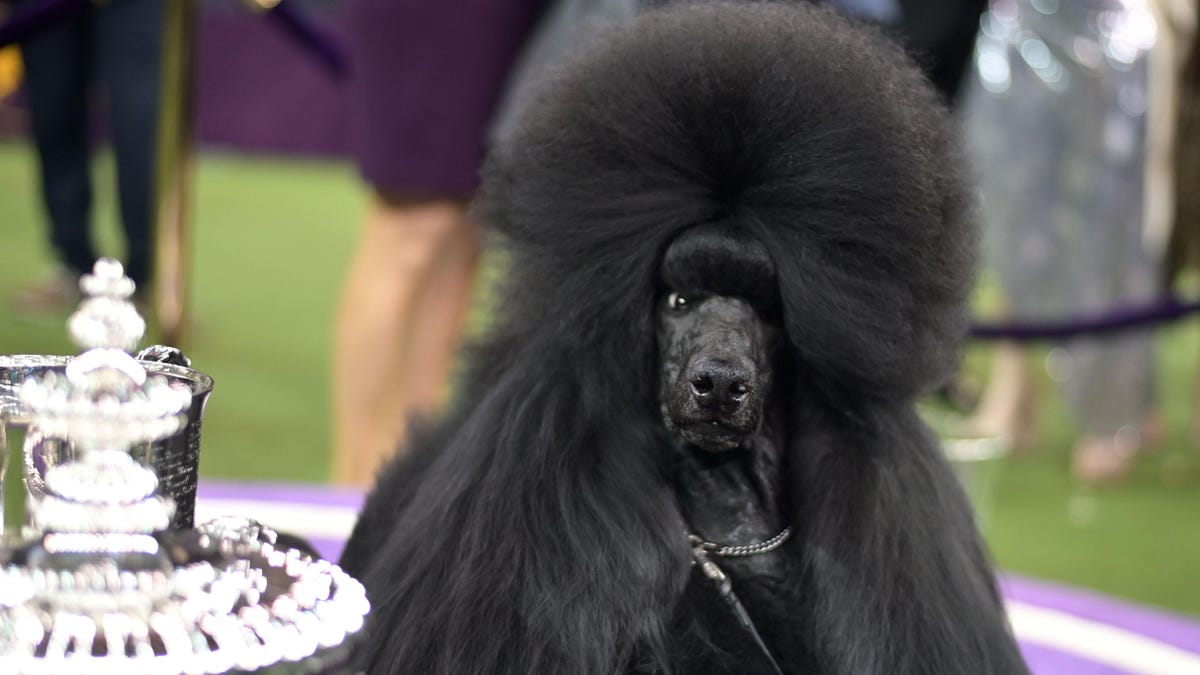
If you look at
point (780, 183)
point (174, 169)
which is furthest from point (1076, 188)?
point (780, 183)

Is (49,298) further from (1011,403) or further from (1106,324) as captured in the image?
(1106,324)

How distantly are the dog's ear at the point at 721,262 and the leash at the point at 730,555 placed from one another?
0.62 ft

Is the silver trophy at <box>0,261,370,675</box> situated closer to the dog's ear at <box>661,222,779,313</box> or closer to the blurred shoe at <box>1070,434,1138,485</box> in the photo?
the dog's ear at <box>661,222,779,313</box>

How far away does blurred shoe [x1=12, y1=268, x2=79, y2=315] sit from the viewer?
4.31 meters

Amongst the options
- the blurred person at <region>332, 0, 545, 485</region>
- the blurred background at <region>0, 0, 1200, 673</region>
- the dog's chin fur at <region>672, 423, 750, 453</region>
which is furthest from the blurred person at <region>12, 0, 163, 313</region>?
the dog's chin fur at <region>672, 423, 750, 453</region>

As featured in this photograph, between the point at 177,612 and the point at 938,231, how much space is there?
63cm

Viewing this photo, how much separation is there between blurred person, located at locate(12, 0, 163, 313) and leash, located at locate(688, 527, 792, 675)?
2003 millimetres

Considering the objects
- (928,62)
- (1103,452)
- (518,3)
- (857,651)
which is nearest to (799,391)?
(857,651)

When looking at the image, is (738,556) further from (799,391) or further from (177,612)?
(177,612)

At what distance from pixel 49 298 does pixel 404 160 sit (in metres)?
2.54

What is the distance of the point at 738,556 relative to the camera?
3.60 ft

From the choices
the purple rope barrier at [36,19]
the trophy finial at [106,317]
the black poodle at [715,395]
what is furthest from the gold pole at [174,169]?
the trophy finial at [106,317]

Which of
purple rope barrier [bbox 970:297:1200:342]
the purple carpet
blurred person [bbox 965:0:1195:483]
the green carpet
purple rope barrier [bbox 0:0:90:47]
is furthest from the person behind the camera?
blurred person [bbox 965:0:1195:483]

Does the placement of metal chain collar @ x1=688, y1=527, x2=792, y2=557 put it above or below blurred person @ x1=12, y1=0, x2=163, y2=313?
below
